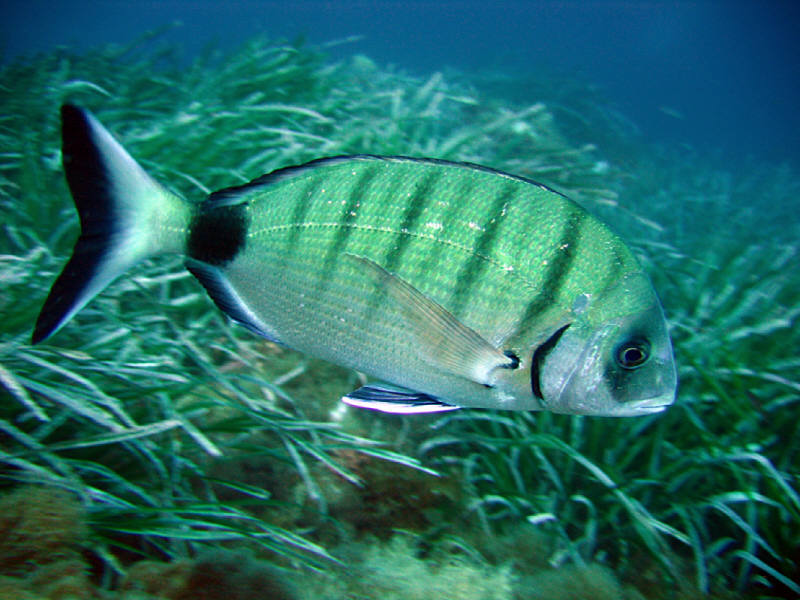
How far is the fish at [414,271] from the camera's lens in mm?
1481

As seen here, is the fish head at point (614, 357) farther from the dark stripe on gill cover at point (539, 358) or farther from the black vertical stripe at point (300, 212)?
the black vertical stripe at point (300, 212)

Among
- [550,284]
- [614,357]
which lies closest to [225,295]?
[550,284]

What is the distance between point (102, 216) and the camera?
1.60m

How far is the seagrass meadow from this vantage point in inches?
68.2

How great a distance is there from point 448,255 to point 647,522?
5.78 feet

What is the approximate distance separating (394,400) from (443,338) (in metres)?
0.31

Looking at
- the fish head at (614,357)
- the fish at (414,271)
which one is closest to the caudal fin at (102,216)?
the fish at (414,271)

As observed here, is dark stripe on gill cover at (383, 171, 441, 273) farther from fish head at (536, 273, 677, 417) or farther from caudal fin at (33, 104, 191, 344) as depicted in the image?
caudal fin at (33, 104, 191, 344)

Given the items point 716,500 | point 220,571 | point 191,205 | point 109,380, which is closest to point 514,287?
point 191,205

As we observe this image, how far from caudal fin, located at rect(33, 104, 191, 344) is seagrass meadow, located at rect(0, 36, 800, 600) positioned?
0.62 m

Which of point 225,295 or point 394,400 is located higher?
point 225,295

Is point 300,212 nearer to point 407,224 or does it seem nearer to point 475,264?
point 407,224

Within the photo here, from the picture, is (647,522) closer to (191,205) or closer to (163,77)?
(191,205)

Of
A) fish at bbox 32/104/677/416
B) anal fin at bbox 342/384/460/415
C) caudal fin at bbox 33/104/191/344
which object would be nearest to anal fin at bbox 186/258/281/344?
fish at bbox 32/104/677/416
